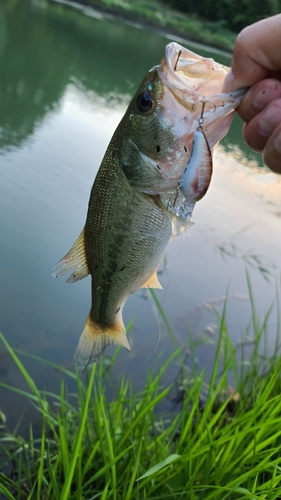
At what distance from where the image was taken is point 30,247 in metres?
4.55

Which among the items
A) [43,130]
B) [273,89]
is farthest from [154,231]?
[43,130]

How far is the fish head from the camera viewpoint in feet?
4.43

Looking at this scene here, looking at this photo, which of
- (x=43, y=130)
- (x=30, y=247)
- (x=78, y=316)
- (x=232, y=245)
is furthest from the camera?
(x=43, y=130)

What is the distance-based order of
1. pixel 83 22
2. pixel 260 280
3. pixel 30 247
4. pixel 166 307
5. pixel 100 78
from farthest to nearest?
pixel 83 22 < pixel 100 78 < pixel 260 280 < pixel 30 247 < pixel 166 307

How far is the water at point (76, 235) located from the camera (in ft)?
12.1

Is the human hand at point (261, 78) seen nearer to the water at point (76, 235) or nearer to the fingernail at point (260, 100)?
the fingernail at point (260, 100)

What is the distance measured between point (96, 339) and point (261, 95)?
Result: 1094 mm

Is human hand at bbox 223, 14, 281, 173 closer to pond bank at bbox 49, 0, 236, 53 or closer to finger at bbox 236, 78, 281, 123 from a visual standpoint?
finger at bbox 236, 78, 281, 123

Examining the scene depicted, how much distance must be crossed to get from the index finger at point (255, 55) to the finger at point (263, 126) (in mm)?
109

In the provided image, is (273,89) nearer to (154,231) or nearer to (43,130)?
(154,231)

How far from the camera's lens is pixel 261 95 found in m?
1.39

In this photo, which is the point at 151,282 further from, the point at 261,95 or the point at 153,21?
the point at 153,21

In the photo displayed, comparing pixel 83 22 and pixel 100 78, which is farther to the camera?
pixel 83 22

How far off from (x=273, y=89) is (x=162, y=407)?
241 centimetres
